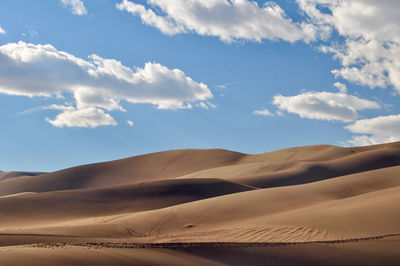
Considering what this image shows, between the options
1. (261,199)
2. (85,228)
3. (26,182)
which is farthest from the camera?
(26,182)

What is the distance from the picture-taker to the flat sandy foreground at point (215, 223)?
36.8ft

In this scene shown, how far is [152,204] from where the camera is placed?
32.2m

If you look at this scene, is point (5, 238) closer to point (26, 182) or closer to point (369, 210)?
point (369, 210)

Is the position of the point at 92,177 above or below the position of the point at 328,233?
above

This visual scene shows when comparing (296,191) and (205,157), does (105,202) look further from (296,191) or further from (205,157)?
(205,157)

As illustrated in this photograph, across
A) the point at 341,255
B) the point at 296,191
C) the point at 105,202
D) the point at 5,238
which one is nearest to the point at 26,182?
the point at 105,202

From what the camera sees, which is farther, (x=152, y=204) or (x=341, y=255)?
(x=152, y=204)

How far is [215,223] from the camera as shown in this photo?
21.4 meters

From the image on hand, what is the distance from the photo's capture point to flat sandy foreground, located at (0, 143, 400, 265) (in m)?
11.2

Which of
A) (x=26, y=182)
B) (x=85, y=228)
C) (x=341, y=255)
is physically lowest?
(x=341, y=255)

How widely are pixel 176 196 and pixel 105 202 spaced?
5362mm

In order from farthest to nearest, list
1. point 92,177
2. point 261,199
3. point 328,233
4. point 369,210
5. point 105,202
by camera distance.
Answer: point 92,177 < point 105,202 < point 261,199 < point 369,210 < point 328,233

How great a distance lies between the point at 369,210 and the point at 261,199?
7634 mm

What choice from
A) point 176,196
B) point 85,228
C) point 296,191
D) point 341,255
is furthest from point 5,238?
point 176,196
